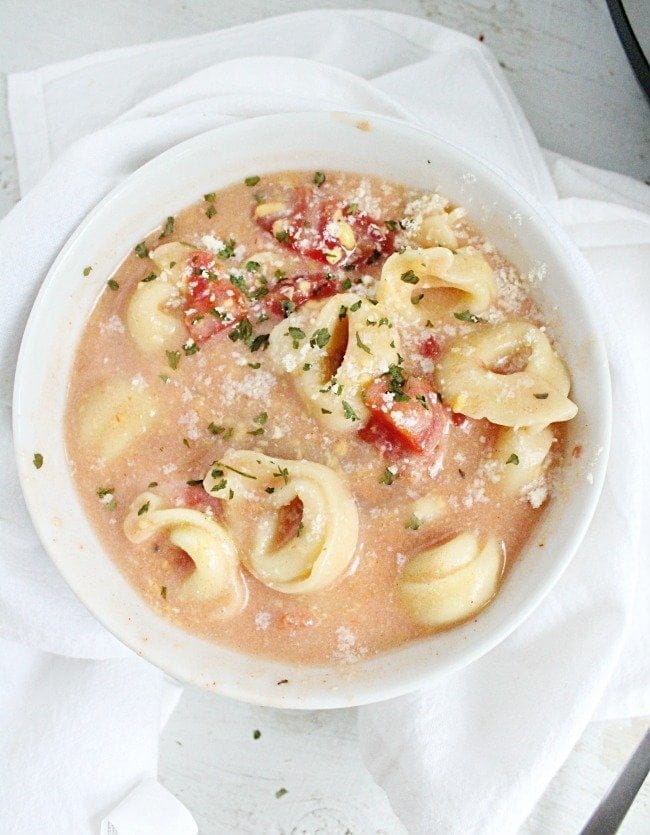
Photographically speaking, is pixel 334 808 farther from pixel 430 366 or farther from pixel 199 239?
pixel 199 239

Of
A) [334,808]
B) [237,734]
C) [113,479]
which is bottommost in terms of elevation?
[334,808]

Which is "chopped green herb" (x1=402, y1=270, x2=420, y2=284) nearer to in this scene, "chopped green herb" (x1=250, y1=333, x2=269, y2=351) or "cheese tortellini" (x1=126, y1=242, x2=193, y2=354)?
"chopped green herb" (x1=250, y1=333, x2=269, y2=351)

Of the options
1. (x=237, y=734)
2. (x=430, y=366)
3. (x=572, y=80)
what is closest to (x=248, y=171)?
(x=430, y=366)

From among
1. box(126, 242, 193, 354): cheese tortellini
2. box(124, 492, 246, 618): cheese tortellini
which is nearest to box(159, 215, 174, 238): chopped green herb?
box(126, 242, 193, 354): cheese tortellini

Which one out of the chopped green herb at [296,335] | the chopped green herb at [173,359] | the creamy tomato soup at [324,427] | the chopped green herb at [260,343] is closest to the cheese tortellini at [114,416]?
the creamy tomato soup at [324,427]

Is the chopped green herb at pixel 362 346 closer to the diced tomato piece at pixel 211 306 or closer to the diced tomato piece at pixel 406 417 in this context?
the diced tomato piece at pixel 406 417
